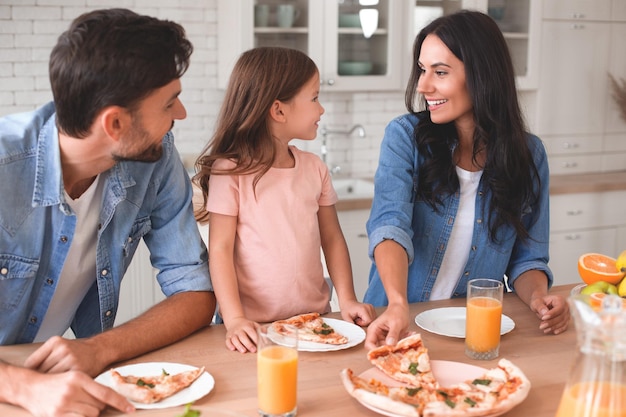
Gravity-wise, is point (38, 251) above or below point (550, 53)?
below

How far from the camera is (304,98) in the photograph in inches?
80.3

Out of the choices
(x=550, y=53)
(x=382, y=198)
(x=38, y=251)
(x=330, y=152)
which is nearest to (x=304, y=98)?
(x=382, y=198)

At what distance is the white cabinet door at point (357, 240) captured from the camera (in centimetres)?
381

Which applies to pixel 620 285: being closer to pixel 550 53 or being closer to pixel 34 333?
pixel 34 333

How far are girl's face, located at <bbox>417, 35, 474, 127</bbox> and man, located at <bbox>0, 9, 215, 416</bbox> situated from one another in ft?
2.30

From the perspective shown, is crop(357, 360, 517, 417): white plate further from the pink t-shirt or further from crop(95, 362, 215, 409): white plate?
the pink t-shirt

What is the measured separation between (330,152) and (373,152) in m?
0.27

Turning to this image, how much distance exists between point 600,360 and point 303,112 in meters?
1.13

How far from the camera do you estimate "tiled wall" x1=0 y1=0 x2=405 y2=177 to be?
3758 mm

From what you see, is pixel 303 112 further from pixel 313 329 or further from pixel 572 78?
pixel 572 78

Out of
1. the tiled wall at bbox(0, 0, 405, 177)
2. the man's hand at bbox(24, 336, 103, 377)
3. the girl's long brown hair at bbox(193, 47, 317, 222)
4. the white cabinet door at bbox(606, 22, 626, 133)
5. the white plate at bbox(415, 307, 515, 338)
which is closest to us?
the man's hand at bbox(24, 336, 103, 377)

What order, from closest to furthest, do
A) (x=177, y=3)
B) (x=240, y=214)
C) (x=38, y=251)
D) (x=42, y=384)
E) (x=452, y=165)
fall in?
1. (x=42, y=384)
2. (x=38, y=251)
3. (x=240, y=214)
4. (x=452, y=165)
5. (x=177, y=3)

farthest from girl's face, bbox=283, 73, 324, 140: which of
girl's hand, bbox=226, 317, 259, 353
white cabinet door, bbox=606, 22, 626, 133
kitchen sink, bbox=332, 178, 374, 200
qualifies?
white cabinet door, bbox=606, 22, 626, 133

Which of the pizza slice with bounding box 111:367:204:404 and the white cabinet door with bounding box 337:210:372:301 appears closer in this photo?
the pizza slice with bounding box 111:367:204:404
